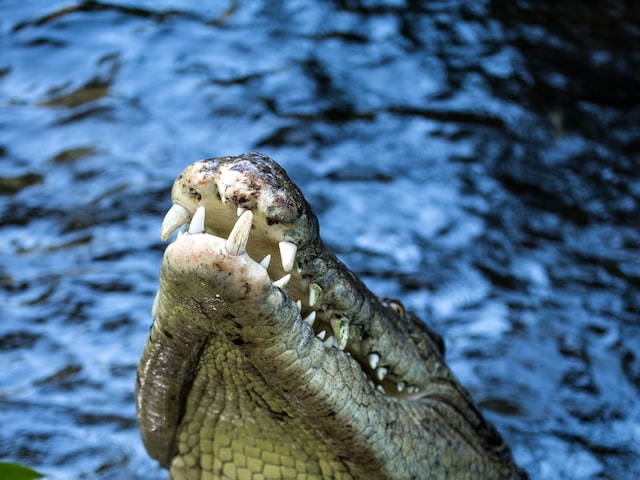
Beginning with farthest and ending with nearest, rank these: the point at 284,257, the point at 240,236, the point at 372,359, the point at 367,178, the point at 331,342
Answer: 1. the point at 367,178
2. the point at 372,359
3. the point at 331,342
4. the point at 284,257
5. the point at 240,236

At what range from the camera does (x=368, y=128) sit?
6.66m

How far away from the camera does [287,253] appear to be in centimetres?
207

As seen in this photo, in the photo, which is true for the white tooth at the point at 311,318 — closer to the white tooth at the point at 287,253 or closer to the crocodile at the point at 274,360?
the crocodile at the point at 274,360

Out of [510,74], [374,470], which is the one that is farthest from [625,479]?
[510,74]

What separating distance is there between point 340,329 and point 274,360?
30 cm

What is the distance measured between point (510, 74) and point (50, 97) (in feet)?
11.5

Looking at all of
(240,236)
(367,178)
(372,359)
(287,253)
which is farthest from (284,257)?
(367,178)

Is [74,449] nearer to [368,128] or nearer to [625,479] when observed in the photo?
[625,479]

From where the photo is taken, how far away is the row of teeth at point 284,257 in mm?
1890

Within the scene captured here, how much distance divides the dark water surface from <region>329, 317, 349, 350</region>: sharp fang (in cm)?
177

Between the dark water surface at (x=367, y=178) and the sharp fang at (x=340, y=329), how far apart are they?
1.77 m

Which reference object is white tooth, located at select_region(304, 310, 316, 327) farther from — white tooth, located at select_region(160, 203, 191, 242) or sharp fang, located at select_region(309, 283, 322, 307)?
white tooth, located at select_region(160, 203, 191, 242)

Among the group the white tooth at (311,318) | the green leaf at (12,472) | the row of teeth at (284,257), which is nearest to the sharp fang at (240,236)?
the row of teeth at (284,257)

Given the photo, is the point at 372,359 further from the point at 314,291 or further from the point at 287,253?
the point at 287,253
